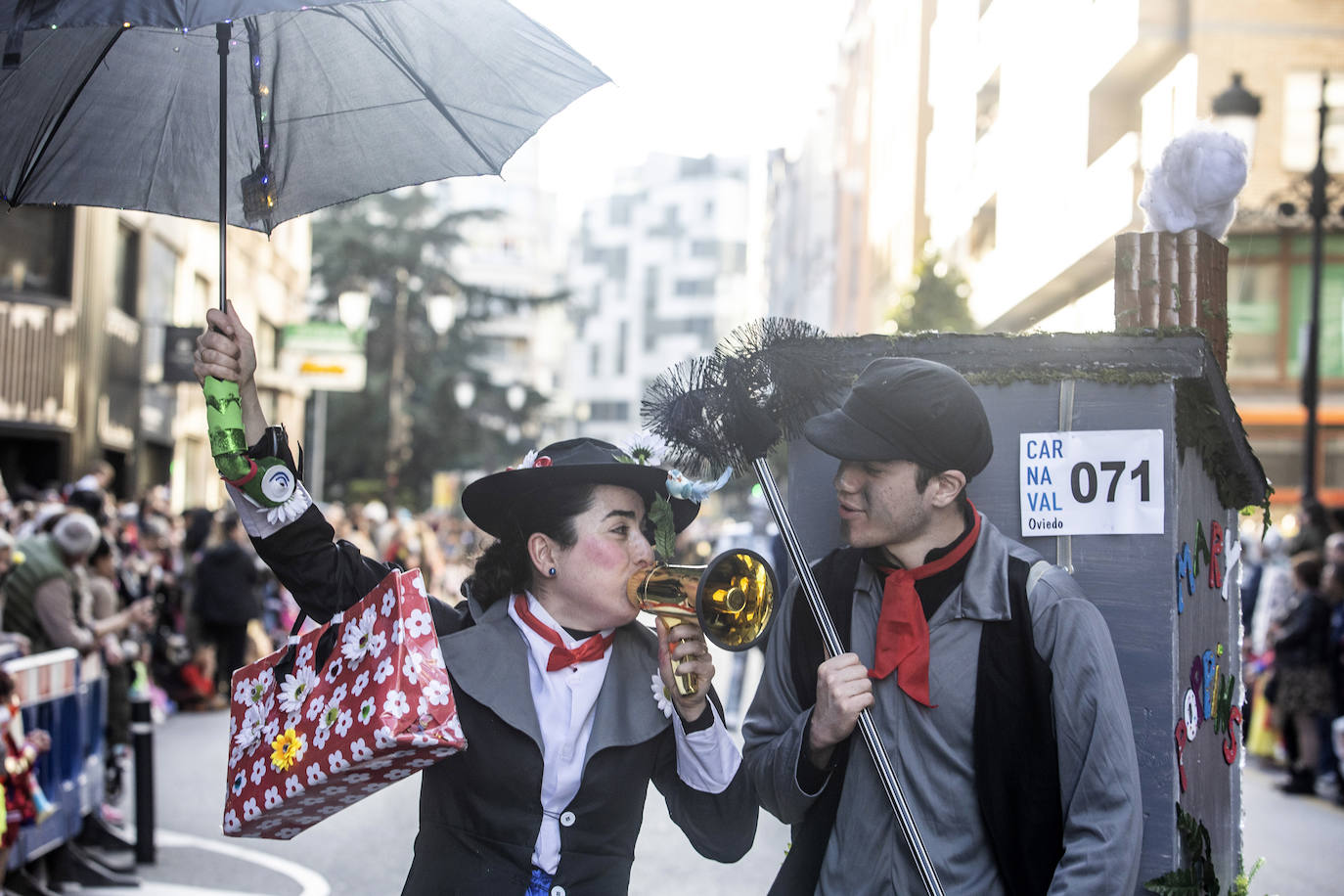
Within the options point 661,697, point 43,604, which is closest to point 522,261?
point 43,604

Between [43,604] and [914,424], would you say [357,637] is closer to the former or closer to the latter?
[914,424]

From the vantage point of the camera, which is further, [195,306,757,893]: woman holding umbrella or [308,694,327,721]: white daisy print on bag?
[195,306,757,893]: woman holding umbrella

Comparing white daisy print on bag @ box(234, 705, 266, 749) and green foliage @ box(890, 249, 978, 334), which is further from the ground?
green foliage @ box(890, 249, 978, 334)

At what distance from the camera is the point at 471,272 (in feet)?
339

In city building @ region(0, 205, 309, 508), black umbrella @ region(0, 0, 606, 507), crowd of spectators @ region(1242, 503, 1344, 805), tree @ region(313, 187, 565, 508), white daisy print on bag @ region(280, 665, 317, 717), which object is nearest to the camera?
white daisy print on bag @ region(280, 665, 317, 717)

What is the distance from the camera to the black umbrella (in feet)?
12.8

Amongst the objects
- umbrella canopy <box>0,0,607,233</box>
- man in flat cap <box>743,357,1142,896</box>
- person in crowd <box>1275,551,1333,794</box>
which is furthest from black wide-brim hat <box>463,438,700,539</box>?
person in crowd <box>1275,551,1333,794</box>

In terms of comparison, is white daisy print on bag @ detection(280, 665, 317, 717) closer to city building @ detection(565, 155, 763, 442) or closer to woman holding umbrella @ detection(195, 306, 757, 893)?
woman holding umbrella @ detection(195, 306, 757, 893)

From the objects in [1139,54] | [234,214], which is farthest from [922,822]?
[1139,54]

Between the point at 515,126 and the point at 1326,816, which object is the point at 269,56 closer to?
the point at 515,126

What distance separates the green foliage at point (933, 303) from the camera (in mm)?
20453

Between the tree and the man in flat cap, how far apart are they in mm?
44662

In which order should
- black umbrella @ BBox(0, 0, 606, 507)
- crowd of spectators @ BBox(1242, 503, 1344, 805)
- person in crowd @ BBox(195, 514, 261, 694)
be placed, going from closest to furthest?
black umbrella @ BBox(0, 0, 606, 507), crowd of spectators @ BBox(1242, 503, 1344, 805), person in crowd @ BBox(195, 514, 261, 694)

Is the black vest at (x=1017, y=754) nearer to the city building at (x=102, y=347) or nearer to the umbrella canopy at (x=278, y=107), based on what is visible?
the umbrella canopy at (x=278, y=107)
